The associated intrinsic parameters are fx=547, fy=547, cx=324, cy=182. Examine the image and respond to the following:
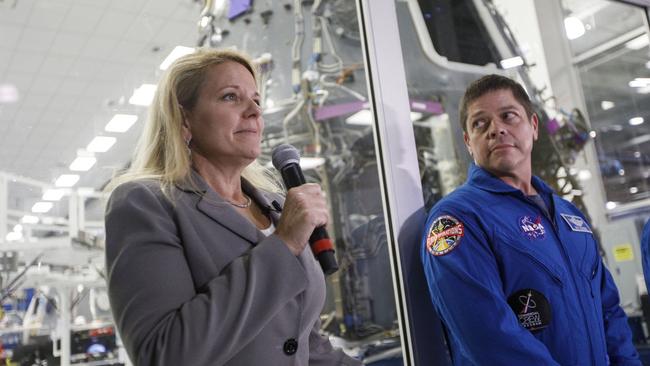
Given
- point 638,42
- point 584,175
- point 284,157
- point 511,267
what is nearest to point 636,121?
point 638,42

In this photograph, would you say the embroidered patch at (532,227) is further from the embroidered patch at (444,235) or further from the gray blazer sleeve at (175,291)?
the gray blazer sleeve at (175,291)

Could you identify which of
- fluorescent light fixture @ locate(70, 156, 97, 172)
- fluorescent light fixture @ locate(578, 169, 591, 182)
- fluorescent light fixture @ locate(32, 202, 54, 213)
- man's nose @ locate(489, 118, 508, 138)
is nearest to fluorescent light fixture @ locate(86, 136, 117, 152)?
fluorescent light fixture @ locate(70, 156, 97, 172)

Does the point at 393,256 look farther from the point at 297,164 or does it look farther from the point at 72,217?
the point at 72,217

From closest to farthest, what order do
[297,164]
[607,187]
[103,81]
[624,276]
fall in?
[297,164] → [624,276] → [607,187] → [103,81]

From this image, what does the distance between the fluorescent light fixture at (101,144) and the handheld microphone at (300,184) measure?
4.25 feet

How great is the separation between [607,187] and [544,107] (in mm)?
432

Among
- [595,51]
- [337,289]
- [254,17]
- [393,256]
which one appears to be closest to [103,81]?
[254,17]

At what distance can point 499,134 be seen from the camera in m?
1.54

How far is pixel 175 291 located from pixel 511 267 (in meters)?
0.84

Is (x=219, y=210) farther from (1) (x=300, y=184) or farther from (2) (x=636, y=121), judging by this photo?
(2) (x=636, y=121)

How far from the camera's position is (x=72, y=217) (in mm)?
2418

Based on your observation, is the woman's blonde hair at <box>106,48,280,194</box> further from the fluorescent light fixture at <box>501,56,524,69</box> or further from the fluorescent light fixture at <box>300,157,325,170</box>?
the fluorescent light fixture at <box>300,157,325,170</box>

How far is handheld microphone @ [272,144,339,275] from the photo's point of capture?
2.94 feet

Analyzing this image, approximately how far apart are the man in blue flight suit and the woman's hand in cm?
51
